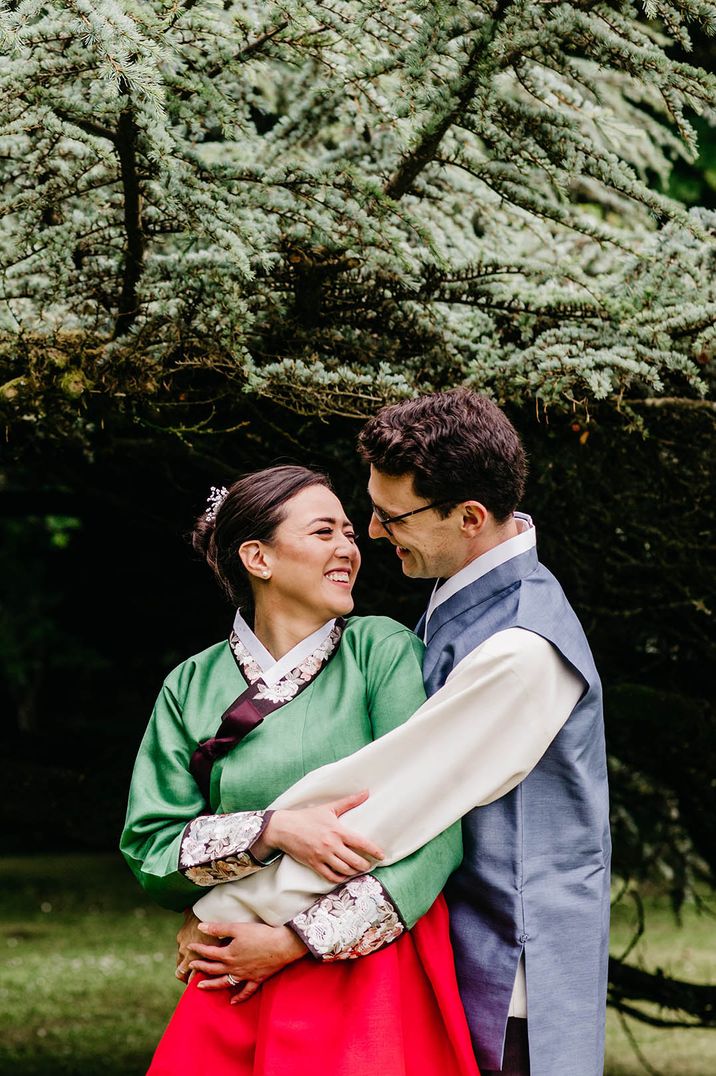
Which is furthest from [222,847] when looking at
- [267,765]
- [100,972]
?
[100,972]

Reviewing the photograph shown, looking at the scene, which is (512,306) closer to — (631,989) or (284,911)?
(284,911)

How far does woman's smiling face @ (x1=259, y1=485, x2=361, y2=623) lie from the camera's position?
2549mm

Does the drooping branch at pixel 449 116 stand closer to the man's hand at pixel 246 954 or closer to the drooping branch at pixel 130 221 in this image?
the drooping branch at pixel 130 221

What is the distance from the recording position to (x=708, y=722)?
4598 millimetres

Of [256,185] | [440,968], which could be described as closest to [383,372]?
[256,185]

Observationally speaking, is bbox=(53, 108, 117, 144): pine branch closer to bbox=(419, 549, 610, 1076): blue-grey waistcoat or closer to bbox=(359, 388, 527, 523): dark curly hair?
bbox=(359, 388, 527, 523): dark curly hair

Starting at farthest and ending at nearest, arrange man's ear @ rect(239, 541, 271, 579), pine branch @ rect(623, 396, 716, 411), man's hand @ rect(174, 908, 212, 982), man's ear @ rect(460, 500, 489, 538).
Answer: pine branch @ rect(623, 396, 716, 411), man's ear @ rect(239, 541, 271, 579), man's ear @ rect(460, 500, 489, 538), man's hand @ rect(174, 908, 212, 982)

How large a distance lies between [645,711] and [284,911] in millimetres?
2678

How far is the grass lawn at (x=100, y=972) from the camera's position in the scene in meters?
6.94

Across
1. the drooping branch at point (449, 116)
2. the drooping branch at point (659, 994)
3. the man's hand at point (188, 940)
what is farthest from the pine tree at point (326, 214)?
the drooping branch at point (659, 994)

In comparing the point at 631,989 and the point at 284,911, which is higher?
the point at 284,911

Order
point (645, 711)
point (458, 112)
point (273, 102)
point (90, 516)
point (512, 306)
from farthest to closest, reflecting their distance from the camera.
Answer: point (90, 516) < point (645, 711) < point (273, 102) < point (512, 306) < point (458, 112)

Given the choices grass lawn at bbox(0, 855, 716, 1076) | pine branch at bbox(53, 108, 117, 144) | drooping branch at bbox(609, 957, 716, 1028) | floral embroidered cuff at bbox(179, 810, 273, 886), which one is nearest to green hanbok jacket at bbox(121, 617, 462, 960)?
floral embroidered cuff at bbox(179, 810, 273, 886)

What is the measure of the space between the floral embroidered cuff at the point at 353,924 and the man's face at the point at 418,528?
28.4 inches
